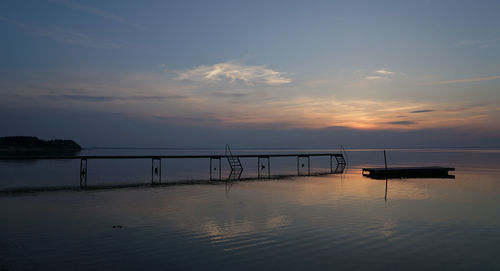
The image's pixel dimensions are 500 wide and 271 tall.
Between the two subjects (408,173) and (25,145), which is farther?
(25,145)

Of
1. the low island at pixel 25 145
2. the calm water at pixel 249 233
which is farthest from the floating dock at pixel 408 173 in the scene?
the low island at pixel 25 145

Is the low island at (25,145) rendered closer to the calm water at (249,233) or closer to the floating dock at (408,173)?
the floating dock at (408,173)

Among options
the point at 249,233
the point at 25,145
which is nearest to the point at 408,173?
the point at 249,233

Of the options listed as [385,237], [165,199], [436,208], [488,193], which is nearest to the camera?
[385,237]

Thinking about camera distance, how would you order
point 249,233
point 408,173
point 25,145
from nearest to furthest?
point 249,233 < point 408,173 < point 25,145

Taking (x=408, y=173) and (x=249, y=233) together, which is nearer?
(x=249, y=233)

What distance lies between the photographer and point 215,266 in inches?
340

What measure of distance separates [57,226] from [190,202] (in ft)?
23.4

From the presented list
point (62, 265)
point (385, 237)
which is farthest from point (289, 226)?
point (62, 265)

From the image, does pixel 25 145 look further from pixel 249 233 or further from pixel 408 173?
pixel 249 233

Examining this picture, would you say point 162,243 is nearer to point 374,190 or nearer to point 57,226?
point 57,226

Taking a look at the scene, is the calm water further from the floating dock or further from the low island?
the low island

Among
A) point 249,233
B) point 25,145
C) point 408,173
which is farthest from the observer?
point 25,145

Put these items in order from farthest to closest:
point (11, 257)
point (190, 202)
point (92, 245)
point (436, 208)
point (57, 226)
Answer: point (190, 202)
point (436, 208)
point (57, 226)
point (92, 245)
point (11, 257)
